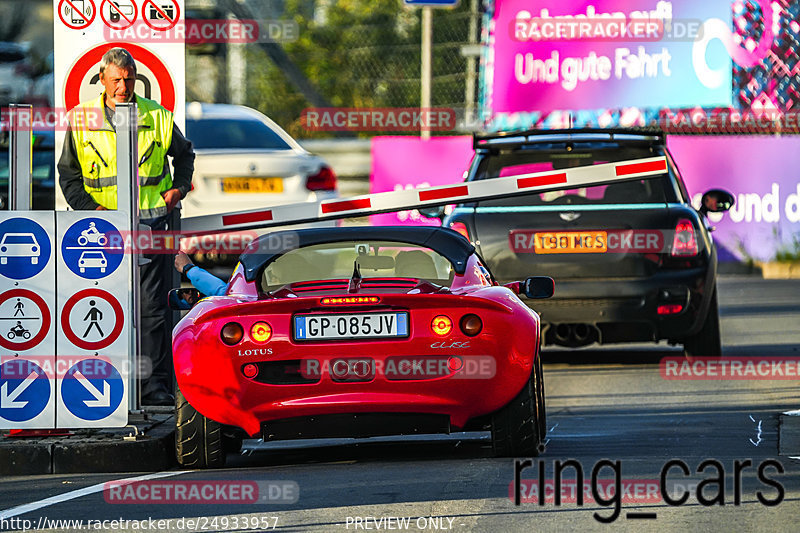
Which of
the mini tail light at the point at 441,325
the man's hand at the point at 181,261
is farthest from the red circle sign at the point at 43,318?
the mini tail light at the point at 441,325

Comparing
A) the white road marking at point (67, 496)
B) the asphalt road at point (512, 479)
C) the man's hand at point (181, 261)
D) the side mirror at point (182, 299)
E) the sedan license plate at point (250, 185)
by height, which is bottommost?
the white road marking at point (67, 496)

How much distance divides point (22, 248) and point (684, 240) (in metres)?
5.11

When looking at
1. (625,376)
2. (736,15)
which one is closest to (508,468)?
(625,376)

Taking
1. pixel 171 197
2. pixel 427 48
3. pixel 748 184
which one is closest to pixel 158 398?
pixel 171 197

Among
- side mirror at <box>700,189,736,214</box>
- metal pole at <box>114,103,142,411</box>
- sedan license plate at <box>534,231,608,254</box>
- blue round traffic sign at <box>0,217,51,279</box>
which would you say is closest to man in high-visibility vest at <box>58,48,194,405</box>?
metal pole at <box>114,103,142,411</box>

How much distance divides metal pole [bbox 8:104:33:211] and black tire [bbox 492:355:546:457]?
8.68 ft

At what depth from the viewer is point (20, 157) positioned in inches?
355

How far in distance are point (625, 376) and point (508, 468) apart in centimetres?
432

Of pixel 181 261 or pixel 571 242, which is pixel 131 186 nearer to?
pixel 181 261

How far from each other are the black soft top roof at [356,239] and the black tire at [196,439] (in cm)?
78

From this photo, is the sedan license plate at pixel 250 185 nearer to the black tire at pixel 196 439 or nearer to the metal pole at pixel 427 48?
the metal pole at pixel 427 48

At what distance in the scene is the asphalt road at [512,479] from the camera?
259 inches

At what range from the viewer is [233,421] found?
26.2 ft

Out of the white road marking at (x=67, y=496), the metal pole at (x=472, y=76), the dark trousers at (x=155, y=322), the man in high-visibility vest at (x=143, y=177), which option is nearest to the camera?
the white road marking at (x=67, y=496)
